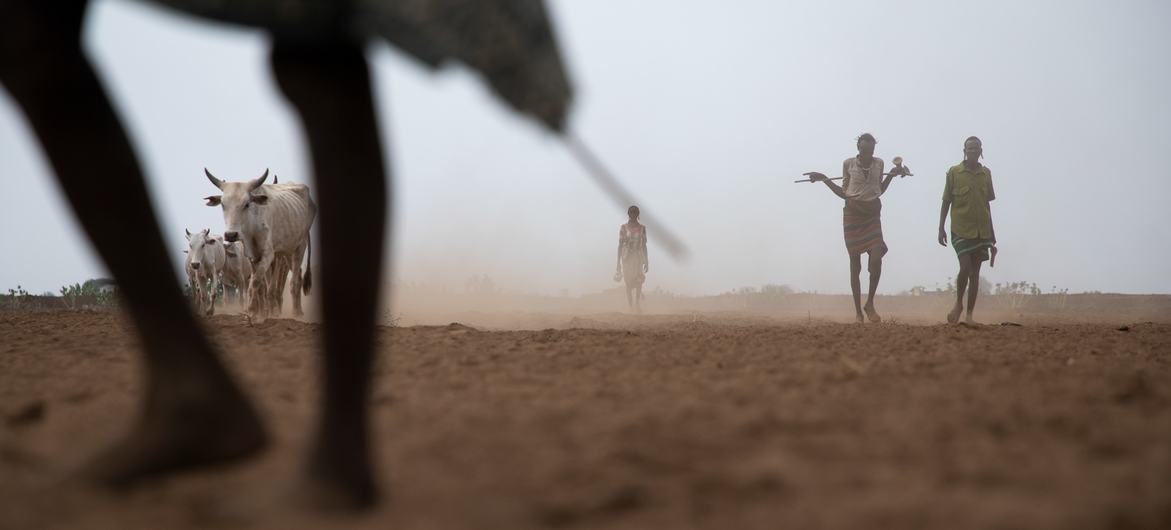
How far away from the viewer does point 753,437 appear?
228 centimetres

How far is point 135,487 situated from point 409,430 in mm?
741

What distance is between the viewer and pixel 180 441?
198cm

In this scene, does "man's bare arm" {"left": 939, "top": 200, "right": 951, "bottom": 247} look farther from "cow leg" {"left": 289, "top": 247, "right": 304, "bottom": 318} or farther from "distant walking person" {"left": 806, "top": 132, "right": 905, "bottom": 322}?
"cow leg" {"left": 289, "top": 247, "right": 304, "bottom": 318}

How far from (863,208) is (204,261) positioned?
903cm

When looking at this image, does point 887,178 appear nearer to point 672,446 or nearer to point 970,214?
point 970,214

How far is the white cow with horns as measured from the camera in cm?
1080

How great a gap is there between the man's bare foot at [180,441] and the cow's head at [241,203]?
29.9 ft

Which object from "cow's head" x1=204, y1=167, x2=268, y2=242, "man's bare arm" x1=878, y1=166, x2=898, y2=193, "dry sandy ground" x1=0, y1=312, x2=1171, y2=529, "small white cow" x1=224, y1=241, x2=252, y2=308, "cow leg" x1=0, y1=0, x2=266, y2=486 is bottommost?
"dry sandy ground" x1=0, y1=312, x2=1171, y2=529

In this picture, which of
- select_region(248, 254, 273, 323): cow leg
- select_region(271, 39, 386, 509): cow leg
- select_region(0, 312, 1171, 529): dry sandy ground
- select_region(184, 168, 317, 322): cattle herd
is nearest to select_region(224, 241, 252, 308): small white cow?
select_region(184, 168, 317, 322): cattle herd

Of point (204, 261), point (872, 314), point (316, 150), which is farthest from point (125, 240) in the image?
point (204, 261)

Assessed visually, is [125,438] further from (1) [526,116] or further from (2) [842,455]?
(2) [842,455]

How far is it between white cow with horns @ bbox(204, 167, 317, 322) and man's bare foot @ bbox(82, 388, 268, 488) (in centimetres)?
867

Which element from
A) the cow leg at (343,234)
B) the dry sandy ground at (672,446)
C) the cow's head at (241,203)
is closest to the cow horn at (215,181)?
the cow's head at (241,203)

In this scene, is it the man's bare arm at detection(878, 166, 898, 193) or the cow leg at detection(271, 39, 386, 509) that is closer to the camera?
the cow leg at detection(271, 39, 386, 509)
